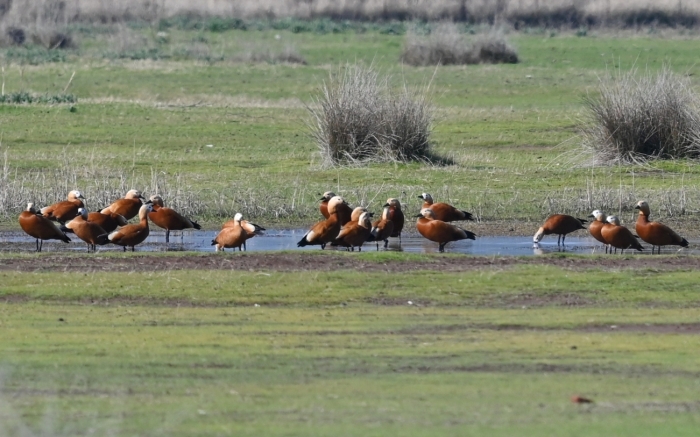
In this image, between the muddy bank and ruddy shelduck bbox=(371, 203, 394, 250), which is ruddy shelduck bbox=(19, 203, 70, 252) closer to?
the muddy bank

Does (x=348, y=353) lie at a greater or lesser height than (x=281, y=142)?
→ greater

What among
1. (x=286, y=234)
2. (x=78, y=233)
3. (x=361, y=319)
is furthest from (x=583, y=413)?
(x=286, y=234)

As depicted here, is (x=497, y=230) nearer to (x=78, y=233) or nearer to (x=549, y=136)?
(x=78, y=233)

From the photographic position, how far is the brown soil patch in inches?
637

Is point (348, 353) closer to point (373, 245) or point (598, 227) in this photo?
point (598, 227)

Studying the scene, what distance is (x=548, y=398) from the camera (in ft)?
33.2

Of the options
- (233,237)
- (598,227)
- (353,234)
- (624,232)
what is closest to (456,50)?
(598,227)

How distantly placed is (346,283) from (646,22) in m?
66.8

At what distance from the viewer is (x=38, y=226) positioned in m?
17.8

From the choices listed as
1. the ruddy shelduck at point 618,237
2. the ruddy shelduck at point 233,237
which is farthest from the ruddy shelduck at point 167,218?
the ruddy shelduck at point 618,237

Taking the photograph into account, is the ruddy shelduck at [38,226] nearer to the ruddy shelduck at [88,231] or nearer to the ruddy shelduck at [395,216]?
the ruddy shelduck at [88,231]

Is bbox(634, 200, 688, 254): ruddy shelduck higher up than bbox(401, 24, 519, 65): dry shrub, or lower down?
lower down

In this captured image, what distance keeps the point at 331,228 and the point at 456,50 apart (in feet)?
130

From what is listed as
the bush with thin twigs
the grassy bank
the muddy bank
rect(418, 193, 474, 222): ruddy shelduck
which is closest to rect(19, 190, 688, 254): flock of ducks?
rect(418, 193, 474, 222): ruddy shelduck
